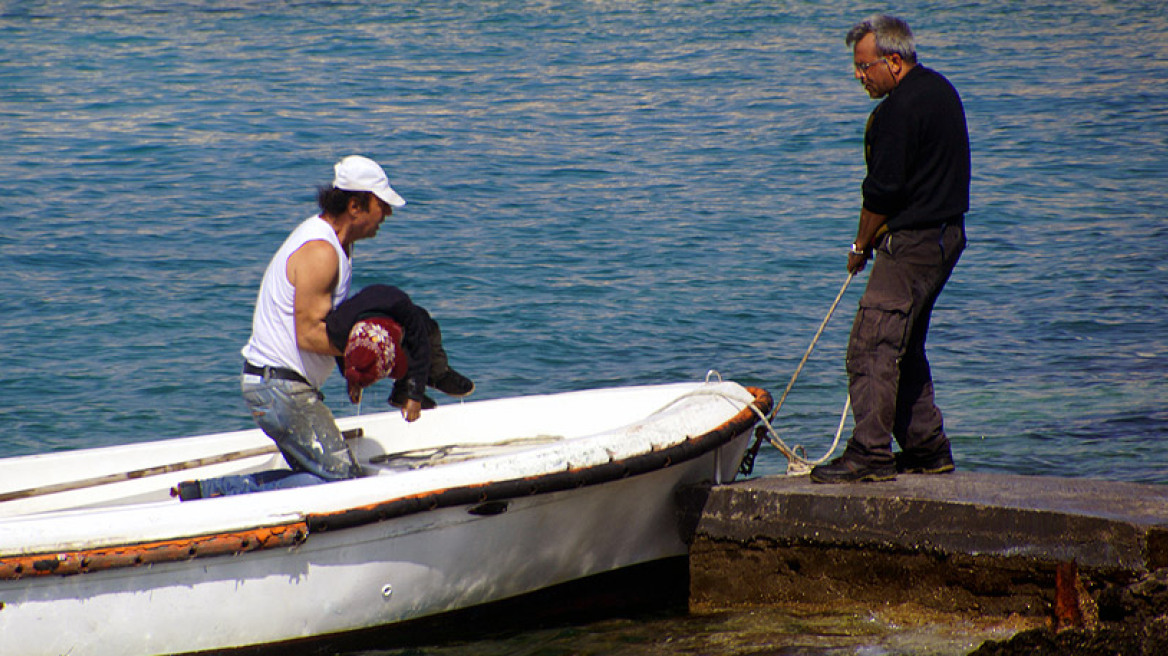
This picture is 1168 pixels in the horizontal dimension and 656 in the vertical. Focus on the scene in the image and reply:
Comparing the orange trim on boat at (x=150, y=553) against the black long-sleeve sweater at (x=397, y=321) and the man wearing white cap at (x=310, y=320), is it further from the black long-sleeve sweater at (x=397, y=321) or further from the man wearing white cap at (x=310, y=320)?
the black long-sleeve sweater at (x=397, y=321)

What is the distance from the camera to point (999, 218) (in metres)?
14.2

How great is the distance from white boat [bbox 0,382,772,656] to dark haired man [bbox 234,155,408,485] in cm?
38

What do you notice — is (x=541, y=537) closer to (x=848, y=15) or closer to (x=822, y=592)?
(x=822, y=592)

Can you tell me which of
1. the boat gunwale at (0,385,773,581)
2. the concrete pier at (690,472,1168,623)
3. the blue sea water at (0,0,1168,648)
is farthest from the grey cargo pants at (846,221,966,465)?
the blue sea water at (0,0,1168,648)

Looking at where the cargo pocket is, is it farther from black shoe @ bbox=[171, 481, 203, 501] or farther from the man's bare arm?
black shoe @ bbox=[171, 481, 203, 501]

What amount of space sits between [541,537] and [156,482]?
193cm

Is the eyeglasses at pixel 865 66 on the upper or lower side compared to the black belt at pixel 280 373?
upper

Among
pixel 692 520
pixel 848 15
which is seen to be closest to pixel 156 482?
pixel 692 520

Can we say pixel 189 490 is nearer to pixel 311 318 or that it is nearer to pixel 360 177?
pixel 311 318

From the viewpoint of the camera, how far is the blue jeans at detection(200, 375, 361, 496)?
5082 millimetres

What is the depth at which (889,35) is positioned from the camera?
5023 mm

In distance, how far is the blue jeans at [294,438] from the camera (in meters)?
5.08

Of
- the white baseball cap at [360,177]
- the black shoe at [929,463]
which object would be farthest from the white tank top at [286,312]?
the black shoe at [929,463]

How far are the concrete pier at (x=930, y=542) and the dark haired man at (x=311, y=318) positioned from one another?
145 cm
